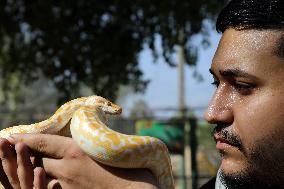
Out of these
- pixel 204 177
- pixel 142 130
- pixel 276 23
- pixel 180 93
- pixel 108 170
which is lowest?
pixel 180 93

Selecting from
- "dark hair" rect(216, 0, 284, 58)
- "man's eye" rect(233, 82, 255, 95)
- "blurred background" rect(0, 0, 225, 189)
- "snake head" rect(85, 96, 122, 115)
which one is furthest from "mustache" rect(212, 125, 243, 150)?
"blurred background" rect(0, 0, 225, 189)

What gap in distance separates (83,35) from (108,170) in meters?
11.2

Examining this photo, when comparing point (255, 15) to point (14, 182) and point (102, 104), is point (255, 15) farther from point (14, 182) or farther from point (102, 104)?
point (14, 182)

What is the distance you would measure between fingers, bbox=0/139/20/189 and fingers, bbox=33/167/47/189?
0.22m

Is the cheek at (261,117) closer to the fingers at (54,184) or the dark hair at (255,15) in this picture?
the dark hair at (255,15)

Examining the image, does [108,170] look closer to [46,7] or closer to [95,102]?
[95,102]

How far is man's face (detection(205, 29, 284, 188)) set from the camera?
226 centimetres

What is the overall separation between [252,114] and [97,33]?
11.6 metres

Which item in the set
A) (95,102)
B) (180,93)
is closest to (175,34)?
(95,102)

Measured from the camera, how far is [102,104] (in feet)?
11.1

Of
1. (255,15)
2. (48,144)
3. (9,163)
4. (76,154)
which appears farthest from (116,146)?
(255,15)

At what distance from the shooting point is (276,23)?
7.60 ft

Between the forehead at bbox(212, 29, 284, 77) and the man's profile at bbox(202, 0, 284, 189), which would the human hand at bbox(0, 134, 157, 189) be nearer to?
the man's profile at bbox(202, 0, 284, 189)

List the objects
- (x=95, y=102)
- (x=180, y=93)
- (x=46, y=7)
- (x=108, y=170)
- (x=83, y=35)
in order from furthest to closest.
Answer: (x=180, y=93) < (x=83, y=35) < (x=46, y=7) < (x=95, y=102) < (x=108, y=170)
